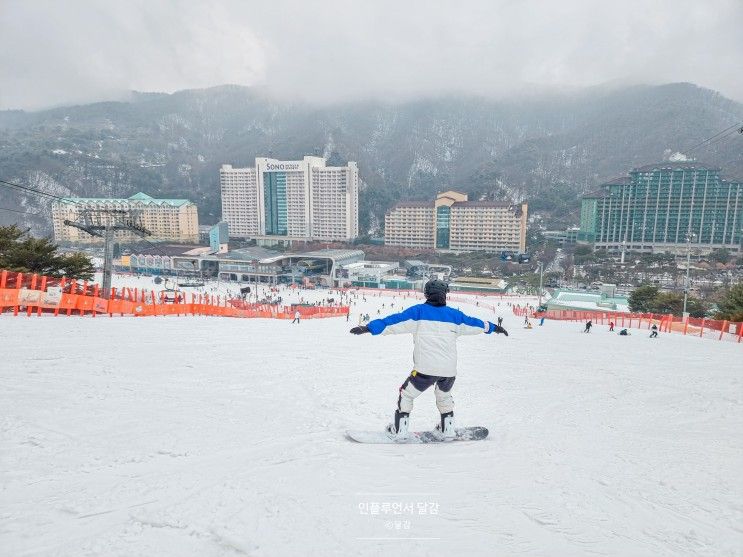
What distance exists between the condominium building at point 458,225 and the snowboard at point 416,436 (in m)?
89.2

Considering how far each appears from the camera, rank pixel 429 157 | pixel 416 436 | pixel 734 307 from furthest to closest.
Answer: pixel 429 157
pixel 734 307
pixel 416 436

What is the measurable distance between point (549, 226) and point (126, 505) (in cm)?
12372

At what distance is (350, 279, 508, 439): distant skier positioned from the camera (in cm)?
380

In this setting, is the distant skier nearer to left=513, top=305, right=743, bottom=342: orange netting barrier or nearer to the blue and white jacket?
the blue and white jacket

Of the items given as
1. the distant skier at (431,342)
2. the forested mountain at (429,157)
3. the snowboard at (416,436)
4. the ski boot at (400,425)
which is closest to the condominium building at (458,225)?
the forested mountain at (429,157)

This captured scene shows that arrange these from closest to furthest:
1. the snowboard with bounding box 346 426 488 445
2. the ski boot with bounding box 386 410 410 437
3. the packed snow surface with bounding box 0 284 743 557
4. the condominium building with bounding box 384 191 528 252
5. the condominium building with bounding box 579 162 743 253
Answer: the packed snow surface with bounding box 0 284 743 557, the snowboard with bounding box 346 426 488 445, the ski boot with bounding box 386 410 410 437, the condominium building with bounding box 579 162 743 253, the condominium building with bounding box 384 191 528 252

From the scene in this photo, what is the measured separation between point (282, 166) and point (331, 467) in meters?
112

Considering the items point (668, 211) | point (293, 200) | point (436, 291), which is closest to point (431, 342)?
point (436, 291)

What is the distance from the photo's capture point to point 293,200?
10831 centimetres

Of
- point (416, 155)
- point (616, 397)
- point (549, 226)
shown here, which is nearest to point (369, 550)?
point (616, 397)

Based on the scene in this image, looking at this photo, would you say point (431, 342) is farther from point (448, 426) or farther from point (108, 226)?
point (108, 226)

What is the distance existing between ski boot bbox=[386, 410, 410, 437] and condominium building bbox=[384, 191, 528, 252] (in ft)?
294

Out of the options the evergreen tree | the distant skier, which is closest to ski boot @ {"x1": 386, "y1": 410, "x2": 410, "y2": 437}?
the distant skier

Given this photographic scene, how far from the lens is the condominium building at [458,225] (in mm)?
88312
